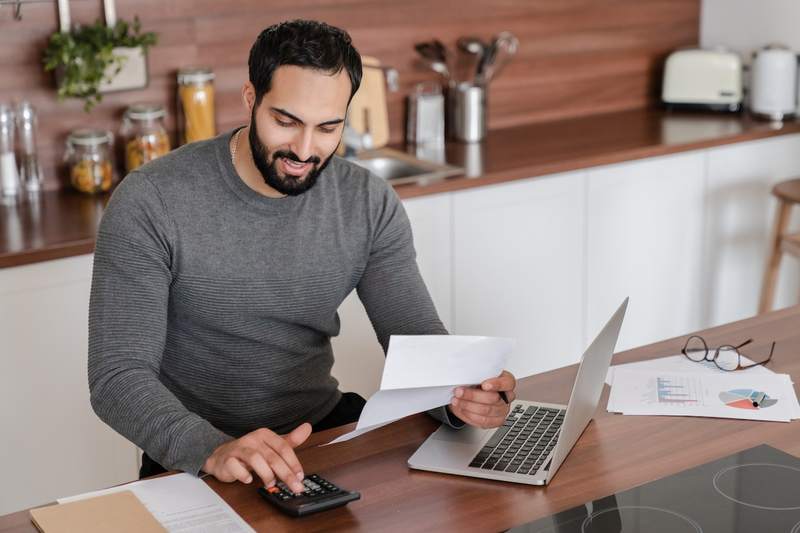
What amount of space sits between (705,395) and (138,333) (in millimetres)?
890

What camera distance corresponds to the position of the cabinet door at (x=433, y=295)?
290cm

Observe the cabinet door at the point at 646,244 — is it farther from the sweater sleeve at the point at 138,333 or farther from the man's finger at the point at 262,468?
the man's finger at the point at 262,468

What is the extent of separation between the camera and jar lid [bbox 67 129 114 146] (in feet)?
9.34

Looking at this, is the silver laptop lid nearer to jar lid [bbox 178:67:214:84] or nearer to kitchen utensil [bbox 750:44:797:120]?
jar lid [bbox 178:67:214:84]

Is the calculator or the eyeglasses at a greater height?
the calculator

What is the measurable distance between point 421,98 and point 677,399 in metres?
1.86

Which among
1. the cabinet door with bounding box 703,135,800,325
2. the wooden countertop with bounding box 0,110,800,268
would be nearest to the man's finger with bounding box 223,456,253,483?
the wooden countertop with bounding box 0,110,800,268

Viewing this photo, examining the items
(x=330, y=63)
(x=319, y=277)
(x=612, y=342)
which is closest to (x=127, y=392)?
(x=319, y=277)

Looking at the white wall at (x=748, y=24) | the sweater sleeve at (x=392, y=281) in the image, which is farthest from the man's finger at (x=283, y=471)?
the white wall at (x=748, y=24)

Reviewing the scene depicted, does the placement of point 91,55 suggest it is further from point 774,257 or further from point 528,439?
point 774,257

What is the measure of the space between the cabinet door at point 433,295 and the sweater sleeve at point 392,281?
849mm

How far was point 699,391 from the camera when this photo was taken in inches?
72.1

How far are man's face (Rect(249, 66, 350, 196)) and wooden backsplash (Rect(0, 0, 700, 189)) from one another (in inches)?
49.4

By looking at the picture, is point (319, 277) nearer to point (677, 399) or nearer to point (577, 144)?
point (677, 399)
